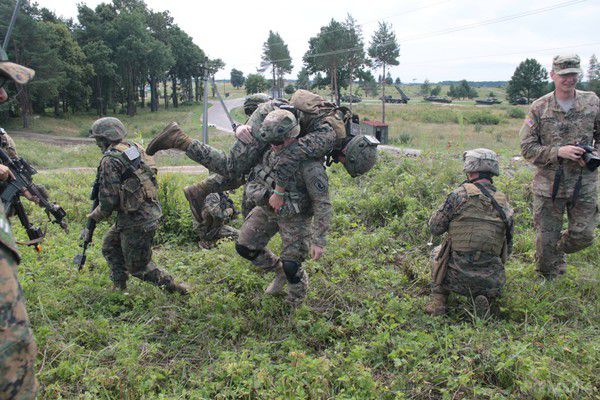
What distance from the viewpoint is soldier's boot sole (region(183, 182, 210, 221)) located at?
5.92 meters

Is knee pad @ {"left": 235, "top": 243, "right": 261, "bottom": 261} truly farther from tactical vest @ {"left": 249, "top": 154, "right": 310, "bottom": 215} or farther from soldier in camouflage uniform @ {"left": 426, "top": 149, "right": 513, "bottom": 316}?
soldier in camouflage uniform @ {"left": 426, "top": 149, "right": 513, "bottom": 316}

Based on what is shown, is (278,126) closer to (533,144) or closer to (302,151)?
(302,151)

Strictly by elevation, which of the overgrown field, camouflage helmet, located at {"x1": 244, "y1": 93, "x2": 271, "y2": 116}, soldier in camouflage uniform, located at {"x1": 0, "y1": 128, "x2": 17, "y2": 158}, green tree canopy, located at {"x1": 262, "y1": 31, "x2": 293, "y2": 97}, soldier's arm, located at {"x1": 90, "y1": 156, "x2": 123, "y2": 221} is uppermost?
green tree canopy, located at {"x1": 262, "y1": 31, "x2": 293, "y2": 97}

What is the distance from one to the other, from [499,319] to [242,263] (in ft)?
9.11

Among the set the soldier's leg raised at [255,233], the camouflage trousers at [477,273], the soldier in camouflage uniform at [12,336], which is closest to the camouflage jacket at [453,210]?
the camouflage trousers at [477,273]

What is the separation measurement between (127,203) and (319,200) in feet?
6.15

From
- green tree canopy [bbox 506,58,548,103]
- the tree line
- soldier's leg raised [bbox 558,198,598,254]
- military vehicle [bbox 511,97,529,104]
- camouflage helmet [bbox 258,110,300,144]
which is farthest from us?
military vehicle [bbox 511,97,529,104]

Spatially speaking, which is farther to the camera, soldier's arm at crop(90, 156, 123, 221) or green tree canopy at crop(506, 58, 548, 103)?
green tree canopy at crop(506, 58, 548, 103)

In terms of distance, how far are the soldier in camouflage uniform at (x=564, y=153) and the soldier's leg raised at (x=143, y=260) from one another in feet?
12.9

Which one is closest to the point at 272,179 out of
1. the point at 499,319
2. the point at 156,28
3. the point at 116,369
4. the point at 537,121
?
the point at 116,369

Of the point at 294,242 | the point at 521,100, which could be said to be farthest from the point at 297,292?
the point at 521,100

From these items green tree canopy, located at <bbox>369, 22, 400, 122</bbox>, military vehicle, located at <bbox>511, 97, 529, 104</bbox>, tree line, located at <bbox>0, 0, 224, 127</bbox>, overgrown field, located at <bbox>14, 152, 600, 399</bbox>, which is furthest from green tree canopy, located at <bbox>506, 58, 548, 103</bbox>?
overgrown field, located at <bbox>14, 152, 600, 399</bbox>

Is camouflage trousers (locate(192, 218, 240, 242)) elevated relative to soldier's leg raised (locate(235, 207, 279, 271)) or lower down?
lower down

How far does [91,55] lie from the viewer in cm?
3756
